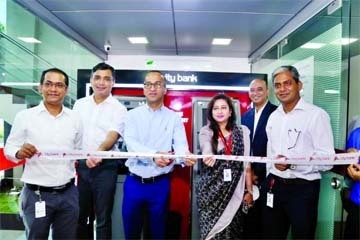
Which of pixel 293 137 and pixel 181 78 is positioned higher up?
pixel 181 78

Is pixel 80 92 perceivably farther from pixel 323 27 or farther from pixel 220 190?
pixel 323 27

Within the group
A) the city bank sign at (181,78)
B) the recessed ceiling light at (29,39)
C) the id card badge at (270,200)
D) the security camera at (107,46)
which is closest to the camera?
the id card badge at (270,200)

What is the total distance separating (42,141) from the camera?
217 cm

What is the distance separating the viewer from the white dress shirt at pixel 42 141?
6.98ft

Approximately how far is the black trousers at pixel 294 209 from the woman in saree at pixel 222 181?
0.87ft

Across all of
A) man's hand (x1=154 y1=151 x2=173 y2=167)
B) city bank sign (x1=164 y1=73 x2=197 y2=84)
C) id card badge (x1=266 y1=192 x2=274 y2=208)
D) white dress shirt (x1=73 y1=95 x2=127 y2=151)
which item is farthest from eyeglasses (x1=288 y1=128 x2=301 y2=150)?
city bank sign (x1=164 y1=73 x2=197 y2=84)

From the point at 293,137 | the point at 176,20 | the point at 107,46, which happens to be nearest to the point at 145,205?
the point at 293,137

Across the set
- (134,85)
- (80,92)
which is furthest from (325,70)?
(80,92)

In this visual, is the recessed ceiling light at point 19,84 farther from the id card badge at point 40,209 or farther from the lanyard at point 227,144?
the lanyard at point 227,144

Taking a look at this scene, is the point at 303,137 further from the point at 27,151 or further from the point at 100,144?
the point at 27,151

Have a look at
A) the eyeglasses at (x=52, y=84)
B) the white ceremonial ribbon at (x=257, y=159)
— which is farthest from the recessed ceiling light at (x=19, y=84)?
the white ceremonial ribbon at (x=257, y=159)

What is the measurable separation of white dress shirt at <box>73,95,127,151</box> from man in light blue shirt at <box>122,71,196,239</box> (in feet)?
0.39

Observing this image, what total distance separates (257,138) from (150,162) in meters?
1.02

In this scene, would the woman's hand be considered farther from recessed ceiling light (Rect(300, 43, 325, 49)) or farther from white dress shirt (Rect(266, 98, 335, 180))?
recessed ceiling light (Rect(300, 43, 325, 49))
